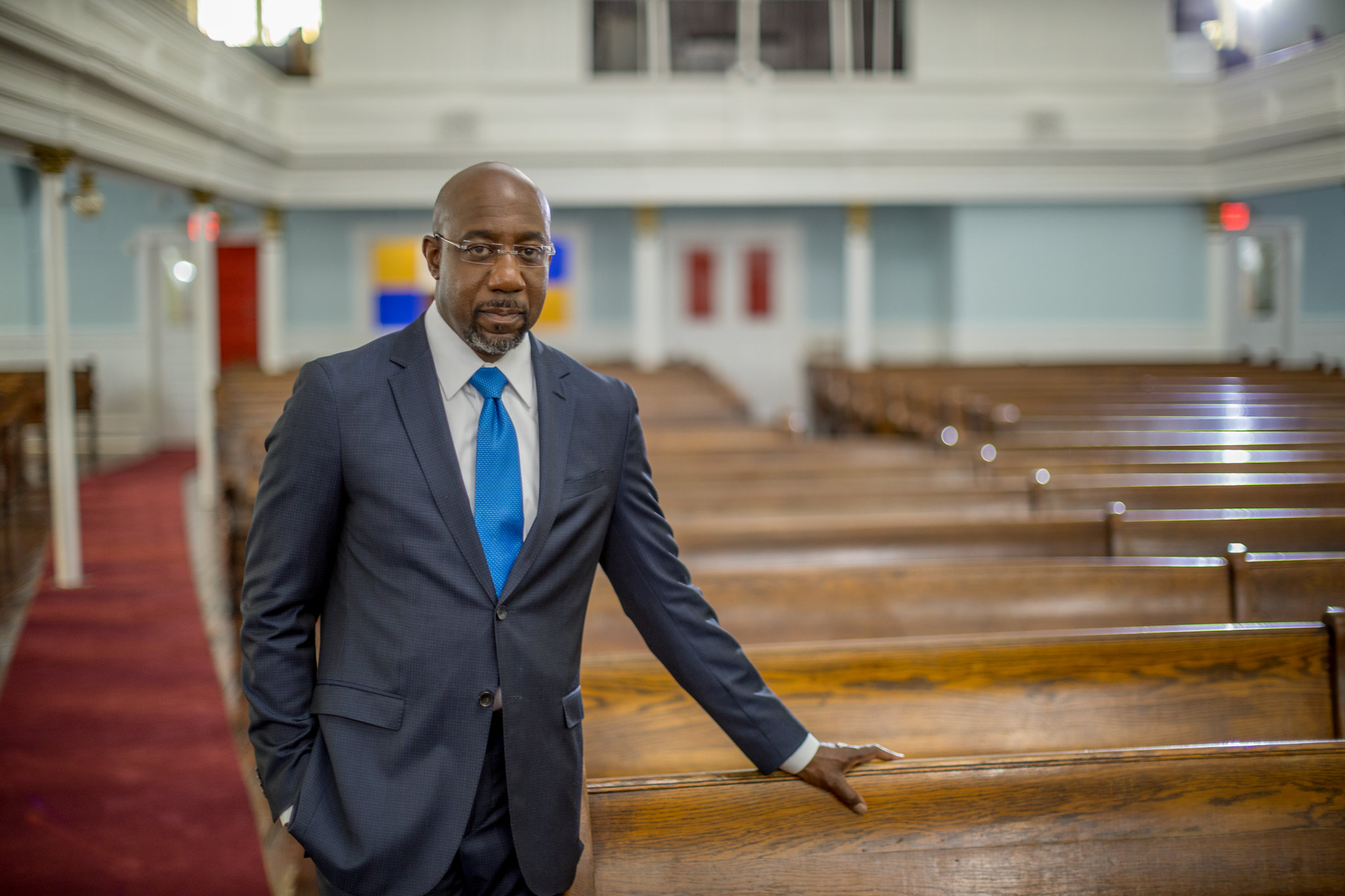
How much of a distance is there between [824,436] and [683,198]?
119 inches

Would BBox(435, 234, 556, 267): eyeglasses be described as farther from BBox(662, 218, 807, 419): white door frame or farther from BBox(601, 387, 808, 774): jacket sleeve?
BBox(662, 218, 807, 419): white door frame

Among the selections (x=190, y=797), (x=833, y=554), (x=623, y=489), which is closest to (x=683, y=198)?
(x=833, y=554)

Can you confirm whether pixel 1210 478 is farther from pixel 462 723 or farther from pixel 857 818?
pixel 462 723

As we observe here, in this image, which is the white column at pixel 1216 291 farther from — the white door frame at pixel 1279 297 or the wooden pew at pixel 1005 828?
the wooden pew at pixel 1005 828

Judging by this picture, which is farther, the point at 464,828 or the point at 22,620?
the point at 22,620

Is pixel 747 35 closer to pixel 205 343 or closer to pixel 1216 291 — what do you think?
pixel 1216 291

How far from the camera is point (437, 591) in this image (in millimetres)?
1276

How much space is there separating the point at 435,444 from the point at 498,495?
0.33 ft

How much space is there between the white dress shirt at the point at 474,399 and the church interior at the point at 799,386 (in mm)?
551

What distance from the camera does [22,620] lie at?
5148 millimetres

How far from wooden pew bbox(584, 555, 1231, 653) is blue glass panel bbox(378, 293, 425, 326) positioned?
31.9 feet

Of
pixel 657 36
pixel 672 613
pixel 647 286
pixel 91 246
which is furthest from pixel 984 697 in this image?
pixel 657 36

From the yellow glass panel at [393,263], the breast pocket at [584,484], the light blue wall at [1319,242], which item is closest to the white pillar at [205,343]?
the yellow glass panel at [393,263]

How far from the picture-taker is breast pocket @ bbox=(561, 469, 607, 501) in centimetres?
134
